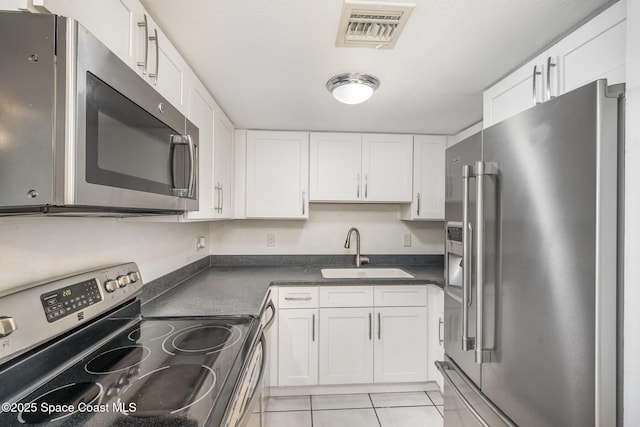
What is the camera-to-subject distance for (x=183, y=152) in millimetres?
1050

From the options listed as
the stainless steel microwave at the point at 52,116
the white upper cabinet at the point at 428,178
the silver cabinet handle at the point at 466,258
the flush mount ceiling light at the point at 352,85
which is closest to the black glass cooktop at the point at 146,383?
the stainless steel microwave at the point at 52,116

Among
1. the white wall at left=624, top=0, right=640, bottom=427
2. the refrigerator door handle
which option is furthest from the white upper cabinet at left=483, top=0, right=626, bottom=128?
the refrigerator door handle

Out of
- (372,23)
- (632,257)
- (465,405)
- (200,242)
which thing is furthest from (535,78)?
(200,242)

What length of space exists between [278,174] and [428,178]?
51.5 inches

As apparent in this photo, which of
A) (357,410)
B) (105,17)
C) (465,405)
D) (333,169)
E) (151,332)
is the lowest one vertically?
(357,410)

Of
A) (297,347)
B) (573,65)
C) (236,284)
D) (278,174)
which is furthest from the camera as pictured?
(278,174)

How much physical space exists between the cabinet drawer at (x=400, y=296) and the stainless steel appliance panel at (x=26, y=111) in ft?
6.54

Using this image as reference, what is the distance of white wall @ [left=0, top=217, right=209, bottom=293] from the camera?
83cm

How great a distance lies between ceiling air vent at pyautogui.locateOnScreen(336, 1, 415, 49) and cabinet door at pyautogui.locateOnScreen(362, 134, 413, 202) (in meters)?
1.32

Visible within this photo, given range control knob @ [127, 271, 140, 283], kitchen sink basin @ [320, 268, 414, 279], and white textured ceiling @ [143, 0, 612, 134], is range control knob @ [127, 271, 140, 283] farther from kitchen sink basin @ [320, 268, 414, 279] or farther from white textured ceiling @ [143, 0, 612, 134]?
kitchen sink basin @ [320, 268, 414, 279]

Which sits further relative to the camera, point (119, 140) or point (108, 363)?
point (108, 363)

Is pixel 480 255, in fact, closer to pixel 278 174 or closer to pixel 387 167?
pixel 387 167

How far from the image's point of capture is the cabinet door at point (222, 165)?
1.88 meters

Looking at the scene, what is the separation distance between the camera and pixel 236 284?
1.98m
